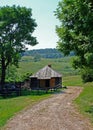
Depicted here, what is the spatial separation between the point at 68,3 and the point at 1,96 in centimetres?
2825

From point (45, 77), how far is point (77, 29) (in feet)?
163

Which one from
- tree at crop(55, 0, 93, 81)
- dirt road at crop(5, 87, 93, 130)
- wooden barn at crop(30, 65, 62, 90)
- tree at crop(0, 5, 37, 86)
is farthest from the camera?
wooden barn at crop(30, 65, 62, 90)

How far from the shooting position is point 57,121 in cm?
2653

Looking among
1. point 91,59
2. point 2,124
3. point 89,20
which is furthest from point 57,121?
point 89,20

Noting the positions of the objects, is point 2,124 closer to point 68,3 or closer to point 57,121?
point 57,121

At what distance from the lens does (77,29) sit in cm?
3306

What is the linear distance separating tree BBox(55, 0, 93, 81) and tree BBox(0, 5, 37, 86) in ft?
112

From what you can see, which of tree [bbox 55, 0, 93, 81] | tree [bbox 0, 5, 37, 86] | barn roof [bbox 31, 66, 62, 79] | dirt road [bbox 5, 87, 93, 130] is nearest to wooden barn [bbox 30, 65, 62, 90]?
barn roof [bbox 31, 66, 62, 79]

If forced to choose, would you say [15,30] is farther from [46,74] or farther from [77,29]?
[77,29]

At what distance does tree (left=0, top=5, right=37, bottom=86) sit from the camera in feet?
228

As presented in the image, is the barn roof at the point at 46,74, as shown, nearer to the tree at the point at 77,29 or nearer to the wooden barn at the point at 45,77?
the wooden barn at the point at 45,77

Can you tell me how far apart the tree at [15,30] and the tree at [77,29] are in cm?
3424

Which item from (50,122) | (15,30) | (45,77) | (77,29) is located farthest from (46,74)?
(50,122)

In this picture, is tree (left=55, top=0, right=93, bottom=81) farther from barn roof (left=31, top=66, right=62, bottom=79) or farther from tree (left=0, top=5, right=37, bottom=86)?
barn roof (left=31, top=66, right=62, bottom=79)
